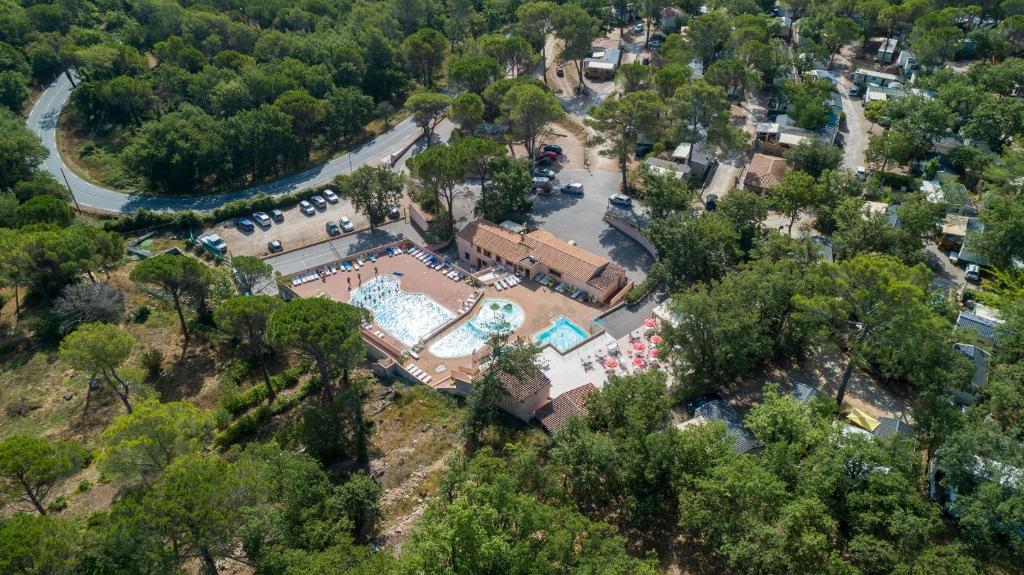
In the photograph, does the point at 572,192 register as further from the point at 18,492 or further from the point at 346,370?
the point at 18,492

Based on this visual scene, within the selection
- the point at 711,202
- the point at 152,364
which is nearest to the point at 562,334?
the point at 711,202

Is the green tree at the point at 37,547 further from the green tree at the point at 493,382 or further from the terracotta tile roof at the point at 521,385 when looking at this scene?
the terracotta tile roof at the point at 521,385

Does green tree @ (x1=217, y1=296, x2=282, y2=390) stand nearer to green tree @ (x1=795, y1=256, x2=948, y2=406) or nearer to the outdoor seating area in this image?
the outdoor seating area

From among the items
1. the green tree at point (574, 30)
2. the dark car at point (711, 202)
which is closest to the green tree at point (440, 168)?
the dark car at point (711, 202)

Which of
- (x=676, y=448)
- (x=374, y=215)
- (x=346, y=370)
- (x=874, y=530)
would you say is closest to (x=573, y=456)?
(x=676, y=448)

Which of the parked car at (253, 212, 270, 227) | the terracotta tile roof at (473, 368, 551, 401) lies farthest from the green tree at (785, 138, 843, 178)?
the parked car at (253, 212, 270, 227)

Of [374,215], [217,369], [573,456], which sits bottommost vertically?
[217,369]
